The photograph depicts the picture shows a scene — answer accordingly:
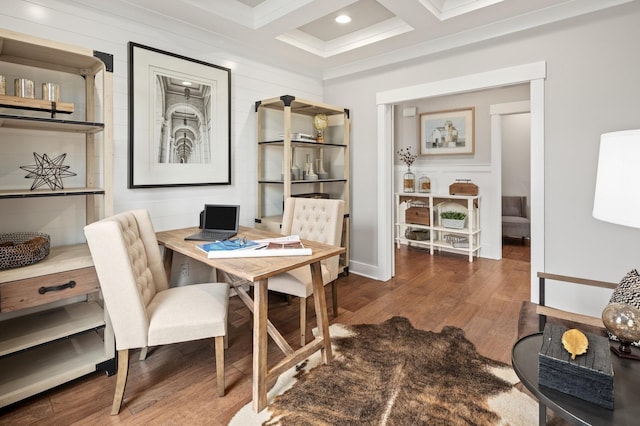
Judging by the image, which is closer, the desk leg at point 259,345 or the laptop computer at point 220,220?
the desk leg at point 259,345

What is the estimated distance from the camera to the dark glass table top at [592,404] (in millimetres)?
1084

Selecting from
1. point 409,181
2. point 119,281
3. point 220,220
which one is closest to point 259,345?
point 119,281

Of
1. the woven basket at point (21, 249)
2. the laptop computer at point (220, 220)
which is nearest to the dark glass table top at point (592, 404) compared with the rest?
the laptop computer at point (220, 220)

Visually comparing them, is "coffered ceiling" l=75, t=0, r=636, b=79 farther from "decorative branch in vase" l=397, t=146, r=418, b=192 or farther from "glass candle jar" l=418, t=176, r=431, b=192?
"glass candle jar" l=418, t=176, r=431, b=192

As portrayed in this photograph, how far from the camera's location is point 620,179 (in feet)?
3.96

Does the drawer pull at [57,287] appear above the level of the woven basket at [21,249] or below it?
below

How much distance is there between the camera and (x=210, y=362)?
2309mm

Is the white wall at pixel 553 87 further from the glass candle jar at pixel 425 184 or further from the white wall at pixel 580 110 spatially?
the glass candle jar at pixel 425 184

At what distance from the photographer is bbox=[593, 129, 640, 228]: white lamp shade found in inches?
45.6

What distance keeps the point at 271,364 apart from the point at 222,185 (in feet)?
5.78

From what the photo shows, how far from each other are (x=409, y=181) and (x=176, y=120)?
3.88 m

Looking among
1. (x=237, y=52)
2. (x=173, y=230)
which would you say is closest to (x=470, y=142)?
(x=237, y=52)

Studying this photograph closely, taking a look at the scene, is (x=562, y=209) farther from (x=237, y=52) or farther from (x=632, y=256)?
(x=237, y=52)

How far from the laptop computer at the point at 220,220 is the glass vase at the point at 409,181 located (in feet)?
12.2
